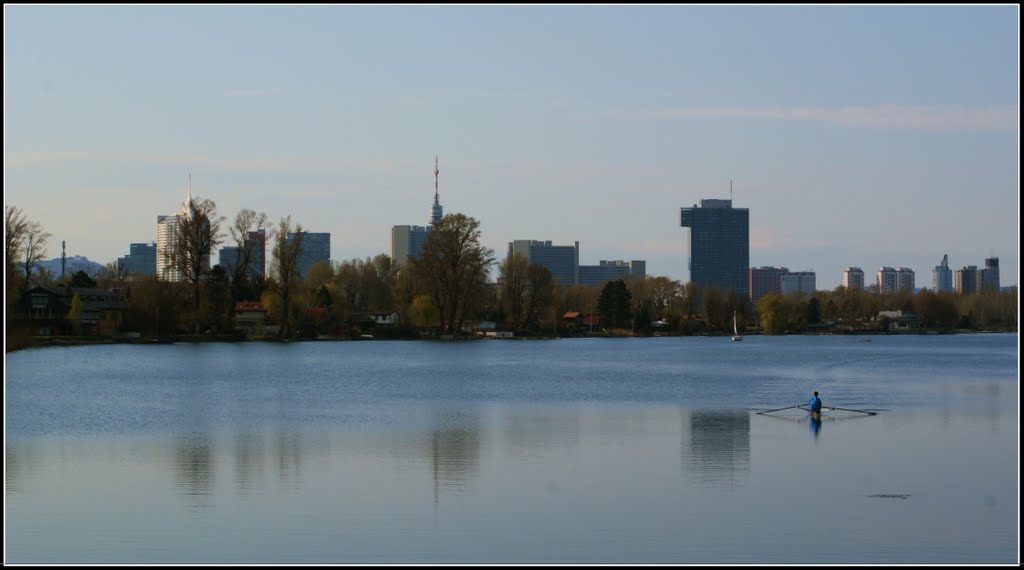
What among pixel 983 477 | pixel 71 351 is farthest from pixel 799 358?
pixel 983 477

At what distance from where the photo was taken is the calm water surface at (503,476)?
1513cm

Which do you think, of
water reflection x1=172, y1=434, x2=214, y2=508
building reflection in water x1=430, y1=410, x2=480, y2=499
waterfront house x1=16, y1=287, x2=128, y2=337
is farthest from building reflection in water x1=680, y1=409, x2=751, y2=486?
waterfront house x1=16, y1=287, x2=128, y2=337

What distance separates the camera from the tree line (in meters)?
86.9

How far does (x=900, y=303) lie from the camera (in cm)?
19962

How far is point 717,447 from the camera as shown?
994 inches

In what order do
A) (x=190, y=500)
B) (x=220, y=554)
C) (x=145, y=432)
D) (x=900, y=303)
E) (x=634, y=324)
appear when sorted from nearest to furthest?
(x=220, y=554) < (x=190, y=500) < (x=145, y=432) < (x=634, y=324) < (x=900, y=303)

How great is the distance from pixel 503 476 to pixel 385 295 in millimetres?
106192

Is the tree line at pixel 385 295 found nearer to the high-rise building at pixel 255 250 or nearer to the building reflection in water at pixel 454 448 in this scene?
the high-rise building at pixel 255 250

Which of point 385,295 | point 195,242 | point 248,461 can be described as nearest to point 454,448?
point 248,461

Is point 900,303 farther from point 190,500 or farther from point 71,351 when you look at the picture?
point 190,500

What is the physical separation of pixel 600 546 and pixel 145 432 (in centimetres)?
1628

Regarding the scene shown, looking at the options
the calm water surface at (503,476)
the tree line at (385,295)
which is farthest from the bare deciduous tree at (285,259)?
the calm water surface at (503,476)

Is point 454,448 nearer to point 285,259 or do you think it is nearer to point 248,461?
point 248,461

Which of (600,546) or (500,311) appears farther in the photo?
(500,311)
